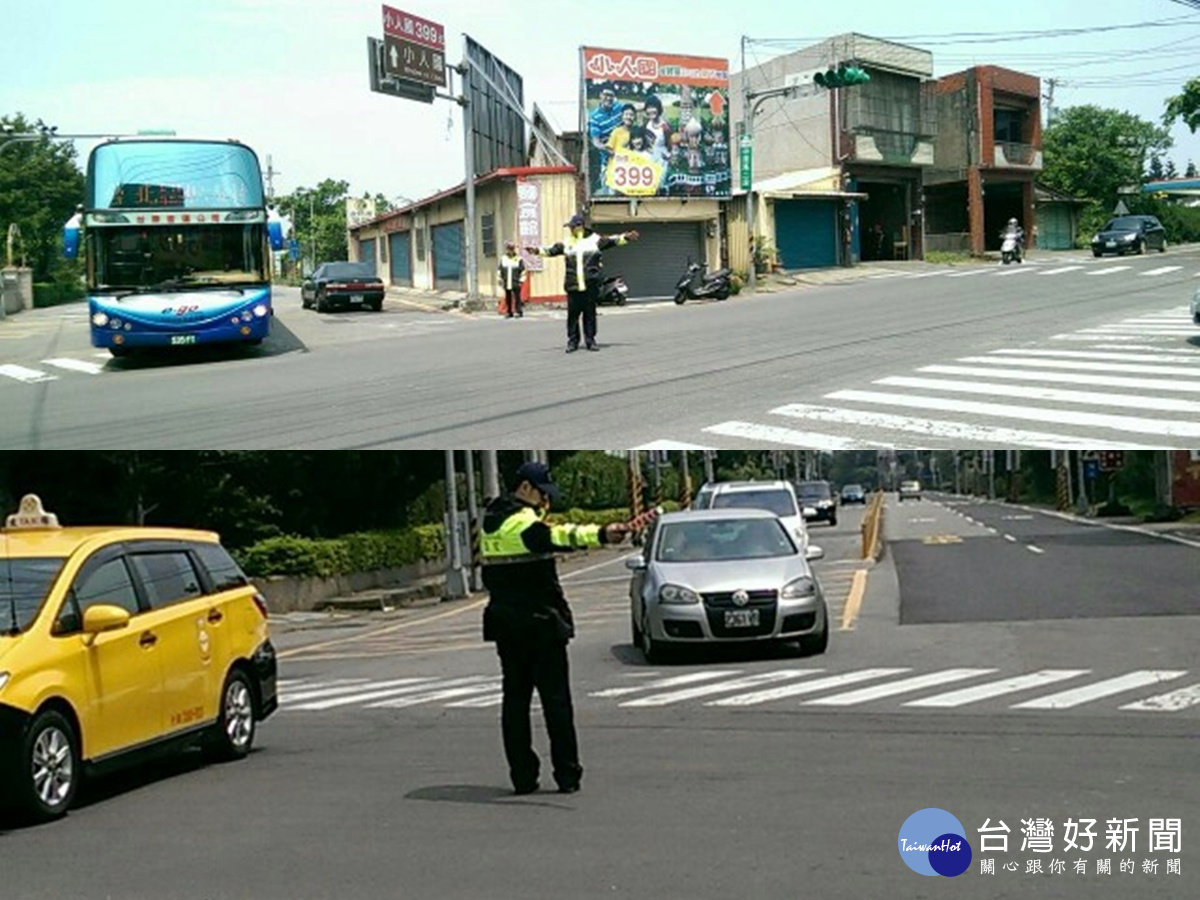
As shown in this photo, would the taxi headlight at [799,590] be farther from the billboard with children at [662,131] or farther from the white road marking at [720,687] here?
the billboard with children at [662,131]

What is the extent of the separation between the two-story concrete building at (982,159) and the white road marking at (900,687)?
8415mm

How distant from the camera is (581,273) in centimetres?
1794

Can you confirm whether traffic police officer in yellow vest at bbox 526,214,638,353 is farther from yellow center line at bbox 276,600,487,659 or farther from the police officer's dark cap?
the police officer's dark cap

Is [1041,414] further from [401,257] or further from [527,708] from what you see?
[401,257]

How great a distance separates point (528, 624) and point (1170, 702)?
227 inches

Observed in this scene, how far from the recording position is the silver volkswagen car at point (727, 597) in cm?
1580

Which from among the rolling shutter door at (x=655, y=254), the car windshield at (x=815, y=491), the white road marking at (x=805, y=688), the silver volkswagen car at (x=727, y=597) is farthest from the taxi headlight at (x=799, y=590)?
the rolling shutter door at (x=655, y=254)

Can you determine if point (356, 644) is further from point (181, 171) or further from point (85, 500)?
point (181, 171)

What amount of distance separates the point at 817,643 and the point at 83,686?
9062 mm

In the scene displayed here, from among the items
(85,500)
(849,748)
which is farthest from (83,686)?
(85,500)

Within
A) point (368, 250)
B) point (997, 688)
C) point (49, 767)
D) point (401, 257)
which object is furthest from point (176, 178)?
point (401, 257)

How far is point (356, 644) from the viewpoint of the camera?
22.3 metres

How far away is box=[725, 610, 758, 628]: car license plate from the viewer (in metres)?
15.8

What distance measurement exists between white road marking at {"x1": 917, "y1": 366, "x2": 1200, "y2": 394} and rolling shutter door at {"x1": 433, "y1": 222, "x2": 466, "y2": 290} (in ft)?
62.1
